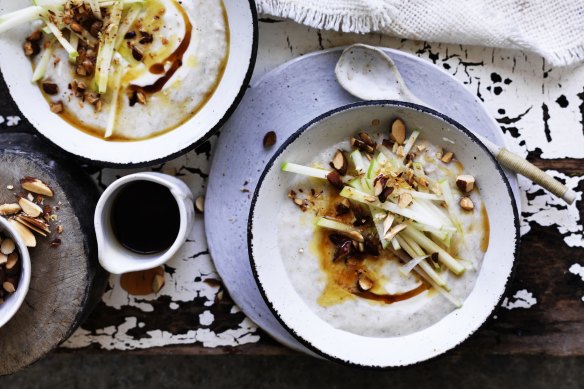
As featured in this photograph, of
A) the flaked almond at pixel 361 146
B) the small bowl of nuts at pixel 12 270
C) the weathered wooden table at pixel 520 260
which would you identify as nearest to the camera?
the small bowl of nuts at pixel 12 270

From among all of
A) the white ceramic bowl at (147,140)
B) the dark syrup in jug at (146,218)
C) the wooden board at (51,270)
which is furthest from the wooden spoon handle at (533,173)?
the wooden board at (51,270)

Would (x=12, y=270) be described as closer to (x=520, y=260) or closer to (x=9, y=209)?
(x=9, y=209)

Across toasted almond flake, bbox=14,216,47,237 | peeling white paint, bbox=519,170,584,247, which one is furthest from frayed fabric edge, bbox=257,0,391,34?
toasted almond flake, bbox=14,216,47,237

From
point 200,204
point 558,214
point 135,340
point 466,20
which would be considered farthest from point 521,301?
point 135,340

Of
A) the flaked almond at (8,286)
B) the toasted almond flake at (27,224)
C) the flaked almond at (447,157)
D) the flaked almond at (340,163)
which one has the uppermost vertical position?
the flaked almond at (447,157)

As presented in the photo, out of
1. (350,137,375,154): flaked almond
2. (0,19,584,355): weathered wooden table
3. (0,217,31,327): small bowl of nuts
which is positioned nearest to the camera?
(0,217,31,327): small bowl of nuts

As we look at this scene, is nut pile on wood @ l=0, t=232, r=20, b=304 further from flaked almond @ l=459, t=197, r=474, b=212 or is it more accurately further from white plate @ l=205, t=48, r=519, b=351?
flaked almond @ l=459, t=197, r=474, b=212

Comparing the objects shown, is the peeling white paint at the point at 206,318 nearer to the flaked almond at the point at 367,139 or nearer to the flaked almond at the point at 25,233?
the flaked almond at the point at 25,233
